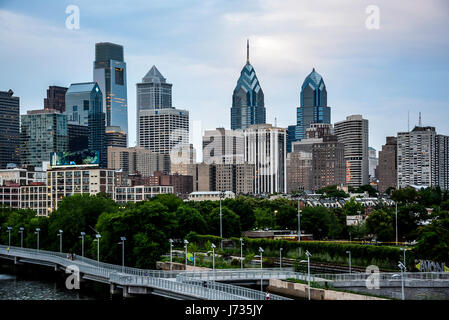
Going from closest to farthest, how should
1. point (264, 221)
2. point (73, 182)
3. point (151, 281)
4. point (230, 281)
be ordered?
1. point (151, 281)
2. point (230, 281)
3. point (264, 221)
4. point (73, 182)

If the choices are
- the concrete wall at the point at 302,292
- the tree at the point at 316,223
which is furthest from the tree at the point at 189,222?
the concrete wall at the point at 302,292

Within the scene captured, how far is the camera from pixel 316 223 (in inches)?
3228

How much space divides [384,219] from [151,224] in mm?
26021

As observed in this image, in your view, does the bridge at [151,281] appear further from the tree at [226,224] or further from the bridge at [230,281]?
the tree at [226,224]

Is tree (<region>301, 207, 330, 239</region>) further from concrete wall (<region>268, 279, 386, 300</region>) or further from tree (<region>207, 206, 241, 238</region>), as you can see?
concrete wall (<region>268, 279, 386, 300</region>)

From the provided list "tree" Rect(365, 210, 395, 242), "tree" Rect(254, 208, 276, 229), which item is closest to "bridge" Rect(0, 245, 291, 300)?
"tree" Rect(365, 210, 395, 242)

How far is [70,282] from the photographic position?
189ft

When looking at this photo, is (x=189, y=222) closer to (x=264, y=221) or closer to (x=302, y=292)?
(x=264, y=221)

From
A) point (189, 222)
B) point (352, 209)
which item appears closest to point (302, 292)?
point (189, 222)

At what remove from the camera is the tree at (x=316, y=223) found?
81938mm

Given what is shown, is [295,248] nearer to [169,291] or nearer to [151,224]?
[151,224]

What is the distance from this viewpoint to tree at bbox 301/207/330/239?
8194 cm
